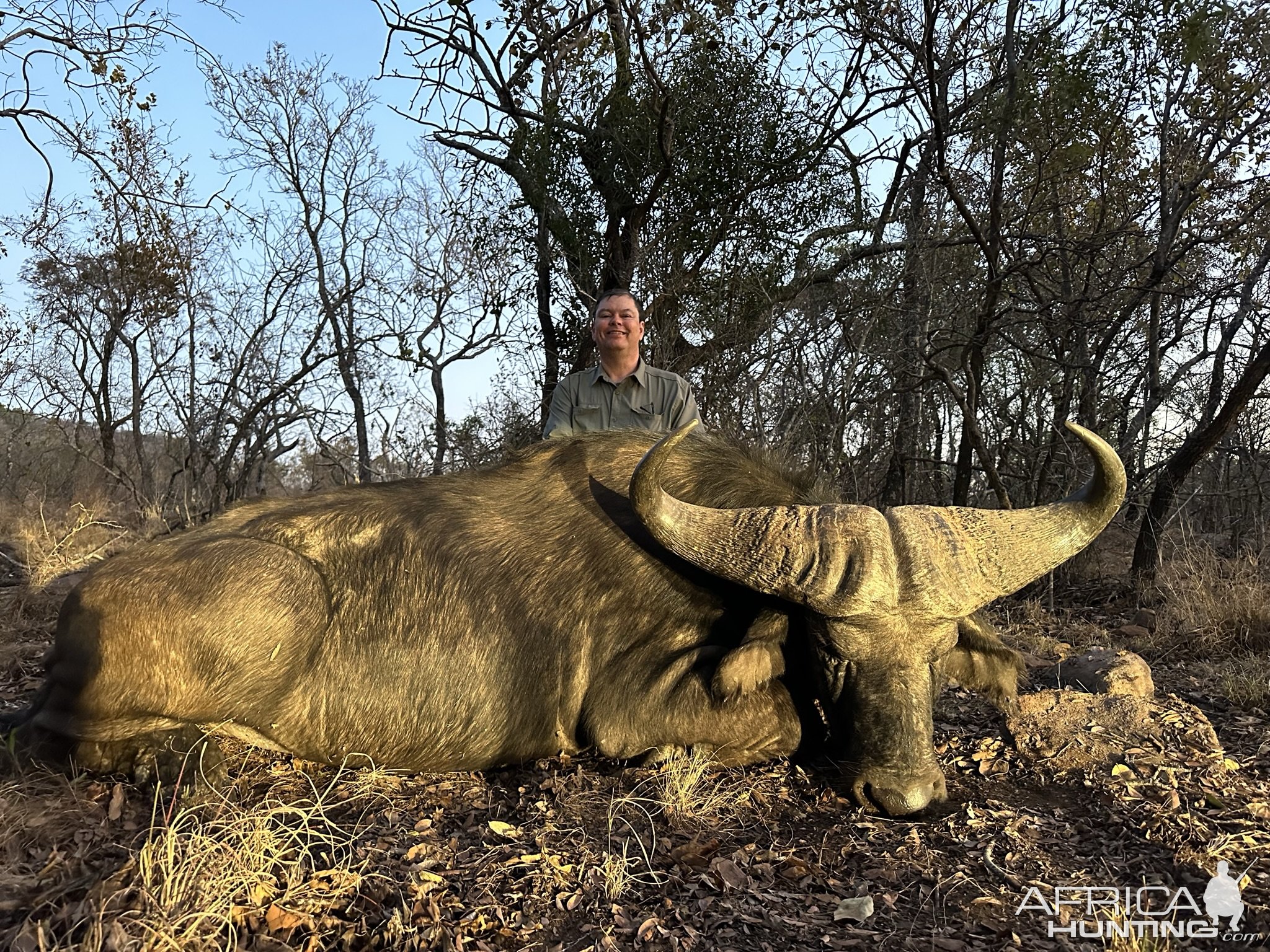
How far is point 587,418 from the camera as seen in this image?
5.66 m

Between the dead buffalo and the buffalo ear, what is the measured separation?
0.03 feet

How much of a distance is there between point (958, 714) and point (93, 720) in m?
3.84

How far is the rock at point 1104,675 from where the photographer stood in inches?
153

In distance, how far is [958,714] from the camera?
4043 mm

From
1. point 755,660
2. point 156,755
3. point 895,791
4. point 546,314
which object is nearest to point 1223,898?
point 895,791

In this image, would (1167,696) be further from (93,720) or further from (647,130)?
(647,130)

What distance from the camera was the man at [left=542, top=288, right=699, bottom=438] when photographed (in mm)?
5391

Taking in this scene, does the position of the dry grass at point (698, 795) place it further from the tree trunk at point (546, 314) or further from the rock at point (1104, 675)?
the tree trunk at point (546, 314)

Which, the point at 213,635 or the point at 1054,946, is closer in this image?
the point at 1054,946

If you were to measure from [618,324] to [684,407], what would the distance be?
0.73 meters

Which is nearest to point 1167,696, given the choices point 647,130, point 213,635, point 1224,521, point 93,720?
point 213,635

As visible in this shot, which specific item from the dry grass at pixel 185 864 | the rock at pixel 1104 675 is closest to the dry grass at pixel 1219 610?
the rock at pixel 1104 675

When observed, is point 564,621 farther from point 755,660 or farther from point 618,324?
point 618,324

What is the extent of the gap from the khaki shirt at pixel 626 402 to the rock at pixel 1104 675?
2695 mm
